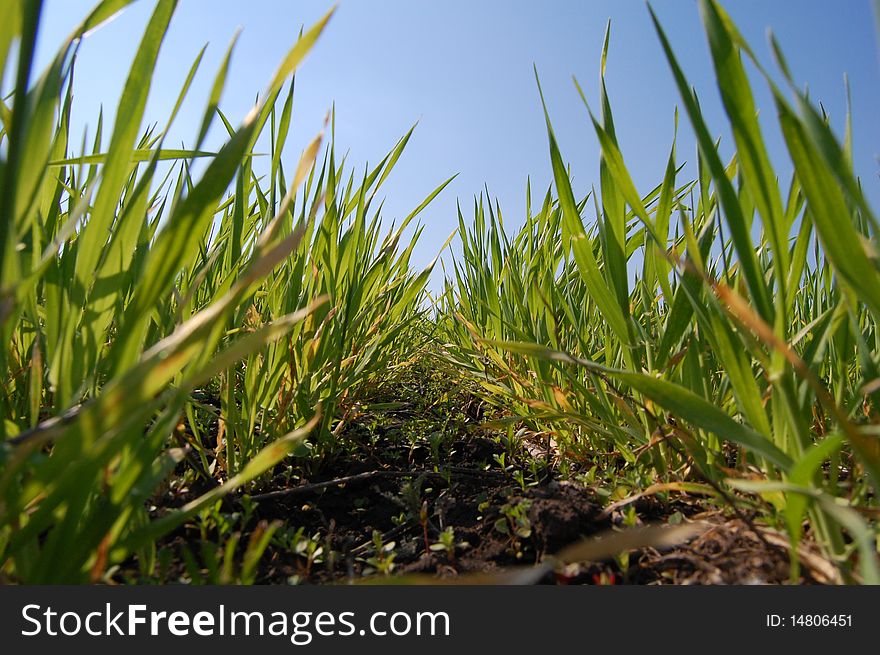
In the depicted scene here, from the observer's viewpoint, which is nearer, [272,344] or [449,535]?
[449,535]

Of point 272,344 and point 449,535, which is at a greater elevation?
Answer: point 272,344

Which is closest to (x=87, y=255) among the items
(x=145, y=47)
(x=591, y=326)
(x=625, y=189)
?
(x=145, y=47)

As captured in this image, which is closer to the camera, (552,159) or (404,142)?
(552,159)

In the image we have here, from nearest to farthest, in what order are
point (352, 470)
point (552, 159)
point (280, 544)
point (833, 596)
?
1. point (833, 596)
2. point (280, 544)
3. point (552, 159)
4. point (352, 470)

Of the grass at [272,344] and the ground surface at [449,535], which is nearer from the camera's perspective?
the grass at [272,344]

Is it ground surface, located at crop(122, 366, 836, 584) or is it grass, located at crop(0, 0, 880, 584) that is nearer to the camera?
grass, located at crop(0, 0, 880, 584)

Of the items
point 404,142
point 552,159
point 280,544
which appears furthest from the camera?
point 404,142

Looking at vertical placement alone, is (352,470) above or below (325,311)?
below

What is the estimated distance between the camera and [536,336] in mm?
1120

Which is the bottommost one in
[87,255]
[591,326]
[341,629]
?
[341,629]

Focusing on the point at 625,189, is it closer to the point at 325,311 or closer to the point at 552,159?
the point at 552,159

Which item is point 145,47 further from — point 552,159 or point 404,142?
point 404,142

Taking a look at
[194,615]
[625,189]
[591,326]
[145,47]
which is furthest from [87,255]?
[591,326]

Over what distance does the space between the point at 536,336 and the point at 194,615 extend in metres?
0.85
